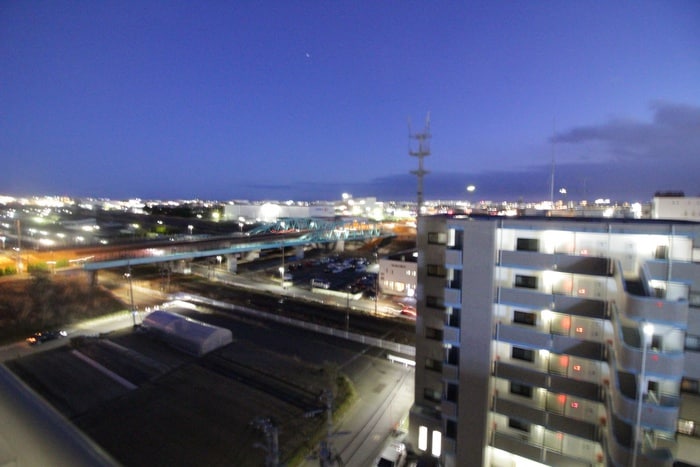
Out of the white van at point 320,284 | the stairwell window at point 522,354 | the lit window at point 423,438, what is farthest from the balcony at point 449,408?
the white van at point 320,284

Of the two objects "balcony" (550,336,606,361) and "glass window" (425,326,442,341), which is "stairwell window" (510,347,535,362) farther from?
"glass window" (425,326,442,341)

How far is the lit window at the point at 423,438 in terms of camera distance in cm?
923

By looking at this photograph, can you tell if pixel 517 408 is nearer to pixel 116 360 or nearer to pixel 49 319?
pixel 116 360

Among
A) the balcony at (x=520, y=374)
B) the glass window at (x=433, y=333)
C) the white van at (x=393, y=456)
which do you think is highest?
the glass window at (x=433, y=333)

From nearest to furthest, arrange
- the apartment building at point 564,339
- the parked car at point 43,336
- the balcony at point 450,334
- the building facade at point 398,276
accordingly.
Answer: the apartment building at point 564,339, the balcony at point 450,334, the parked car at point 43,336, the building facade at point 398,276

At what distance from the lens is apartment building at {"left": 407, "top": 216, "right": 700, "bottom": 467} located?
5848 millimetres

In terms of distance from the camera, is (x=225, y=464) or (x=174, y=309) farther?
(x=174, y=309)

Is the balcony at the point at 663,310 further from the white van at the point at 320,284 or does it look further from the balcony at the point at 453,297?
the white van at the point at 320,284

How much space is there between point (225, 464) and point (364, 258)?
29.1 metres

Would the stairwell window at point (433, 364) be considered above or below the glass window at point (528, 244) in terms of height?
below

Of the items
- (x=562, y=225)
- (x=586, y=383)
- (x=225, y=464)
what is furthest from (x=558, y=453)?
(x=225, y=464)

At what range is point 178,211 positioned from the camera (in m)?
68.9

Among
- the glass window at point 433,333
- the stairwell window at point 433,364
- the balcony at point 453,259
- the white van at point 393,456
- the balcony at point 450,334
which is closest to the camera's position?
the balcony at point 453,259

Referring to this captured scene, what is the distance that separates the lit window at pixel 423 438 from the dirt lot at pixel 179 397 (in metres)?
2.76
